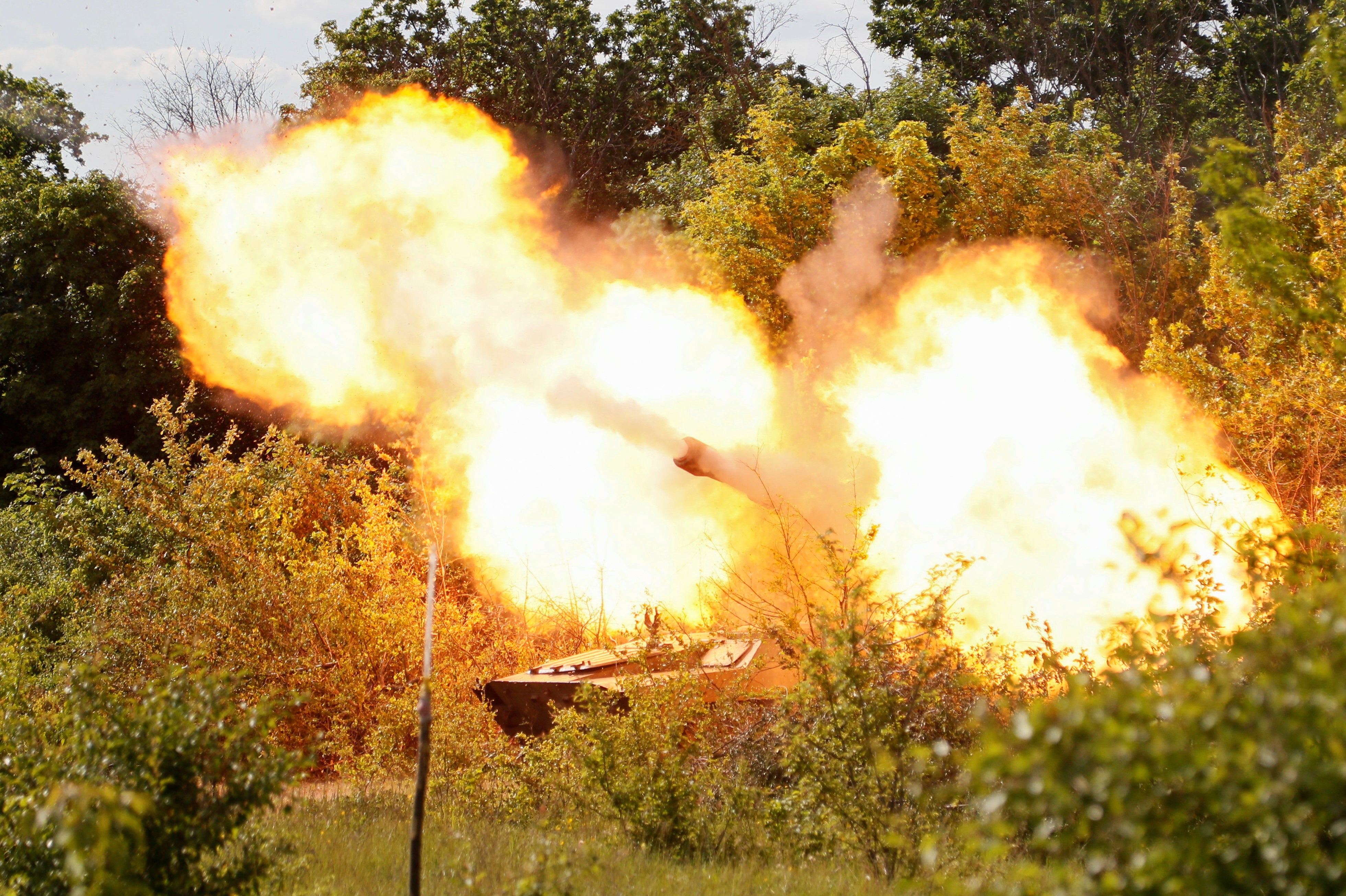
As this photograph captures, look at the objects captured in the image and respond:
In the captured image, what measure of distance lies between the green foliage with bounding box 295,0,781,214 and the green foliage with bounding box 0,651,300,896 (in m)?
24.8

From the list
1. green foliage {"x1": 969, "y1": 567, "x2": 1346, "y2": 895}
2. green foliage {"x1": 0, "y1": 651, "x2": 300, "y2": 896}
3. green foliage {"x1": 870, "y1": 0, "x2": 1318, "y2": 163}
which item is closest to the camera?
green foliage {"x1": 969, "y1": 567, "x2": 1346, "y2": 895}

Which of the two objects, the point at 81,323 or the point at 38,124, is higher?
the point at 38,124

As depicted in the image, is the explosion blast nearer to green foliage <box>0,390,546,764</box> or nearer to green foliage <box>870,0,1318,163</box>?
green foliage <box>0,390,546,764</box>

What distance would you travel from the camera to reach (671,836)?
880 cm

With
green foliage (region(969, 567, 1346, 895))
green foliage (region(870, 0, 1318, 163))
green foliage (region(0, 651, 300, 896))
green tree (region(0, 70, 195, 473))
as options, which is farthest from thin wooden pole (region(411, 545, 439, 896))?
green foliage (region(870, 0, 1318, 163))

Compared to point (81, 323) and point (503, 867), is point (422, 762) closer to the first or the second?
point (503, 867)

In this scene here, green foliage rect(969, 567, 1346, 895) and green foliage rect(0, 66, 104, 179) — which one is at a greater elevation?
green foliage rect(0, 66, 104, 179)

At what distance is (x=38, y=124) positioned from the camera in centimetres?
3584

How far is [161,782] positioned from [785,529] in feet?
28.6

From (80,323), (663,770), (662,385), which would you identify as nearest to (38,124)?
(80,323)

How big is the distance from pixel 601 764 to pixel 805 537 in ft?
18.6

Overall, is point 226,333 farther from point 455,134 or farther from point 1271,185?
point 1271,185

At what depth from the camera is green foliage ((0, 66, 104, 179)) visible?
34.9 metres

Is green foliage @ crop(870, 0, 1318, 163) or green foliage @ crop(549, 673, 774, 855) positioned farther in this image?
green foliage @ crop(870, 0, 1318, 163)
